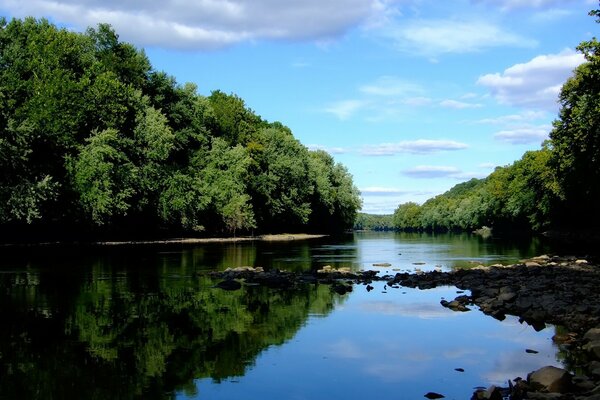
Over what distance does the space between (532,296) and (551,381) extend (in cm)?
1299

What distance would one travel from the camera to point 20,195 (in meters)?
49.7

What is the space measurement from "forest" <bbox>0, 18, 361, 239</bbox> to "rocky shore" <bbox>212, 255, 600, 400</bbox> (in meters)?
27.2

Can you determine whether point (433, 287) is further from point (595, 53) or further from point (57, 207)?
point (57, 207)

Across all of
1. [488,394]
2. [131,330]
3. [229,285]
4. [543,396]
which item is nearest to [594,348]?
[543,396]

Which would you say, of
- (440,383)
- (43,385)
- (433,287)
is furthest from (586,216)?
(43,385)

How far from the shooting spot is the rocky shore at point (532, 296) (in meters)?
12.2

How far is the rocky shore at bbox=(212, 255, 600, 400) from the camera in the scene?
40.1 feet

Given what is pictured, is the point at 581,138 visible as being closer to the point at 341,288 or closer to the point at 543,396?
the point at 341,288

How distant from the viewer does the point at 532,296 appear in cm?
2438

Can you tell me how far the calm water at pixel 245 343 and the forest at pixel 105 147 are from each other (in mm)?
27709

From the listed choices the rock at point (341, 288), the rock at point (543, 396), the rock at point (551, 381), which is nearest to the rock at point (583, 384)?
the rock at point (551, 381)

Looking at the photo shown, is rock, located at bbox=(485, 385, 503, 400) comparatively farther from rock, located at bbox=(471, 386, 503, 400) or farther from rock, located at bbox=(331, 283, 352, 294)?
rock, located at bbox=(331, 283, 352, 294)

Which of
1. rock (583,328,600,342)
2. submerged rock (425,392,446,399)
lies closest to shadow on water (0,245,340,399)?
submerged rock (425,392,446,399)

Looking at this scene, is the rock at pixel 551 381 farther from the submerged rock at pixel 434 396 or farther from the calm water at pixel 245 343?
the submerged rock at pixel 434 396
